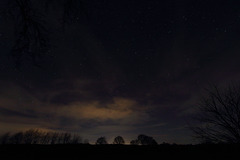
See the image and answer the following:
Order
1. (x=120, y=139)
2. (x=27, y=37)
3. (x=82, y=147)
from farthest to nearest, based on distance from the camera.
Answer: (x=120, y=139), (x=82, y=147), (x=27, y=37)

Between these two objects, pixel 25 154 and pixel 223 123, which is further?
pixel 223 123

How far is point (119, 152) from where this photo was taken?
3.69 m

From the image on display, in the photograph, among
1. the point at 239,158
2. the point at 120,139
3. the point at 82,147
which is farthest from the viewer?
the point at 120,139

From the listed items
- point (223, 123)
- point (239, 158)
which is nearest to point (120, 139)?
point (223, 123)

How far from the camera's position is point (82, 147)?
4.15 metres

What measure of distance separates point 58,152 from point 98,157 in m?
1.24

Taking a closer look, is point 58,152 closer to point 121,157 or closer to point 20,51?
point 121,157

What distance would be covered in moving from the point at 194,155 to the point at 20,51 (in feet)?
17.9

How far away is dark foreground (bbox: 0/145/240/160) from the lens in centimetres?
328

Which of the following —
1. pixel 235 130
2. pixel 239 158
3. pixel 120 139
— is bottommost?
pixel 239 158

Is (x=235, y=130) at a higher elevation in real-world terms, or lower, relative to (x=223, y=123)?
lower

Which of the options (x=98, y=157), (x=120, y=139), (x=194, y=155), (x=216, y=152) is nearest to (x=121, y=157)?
(x=98, y=157)

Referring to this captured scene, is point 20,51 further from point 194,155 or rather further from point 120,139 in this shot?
point 120,139

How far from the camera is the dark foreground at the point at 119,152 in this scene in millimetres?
3279
